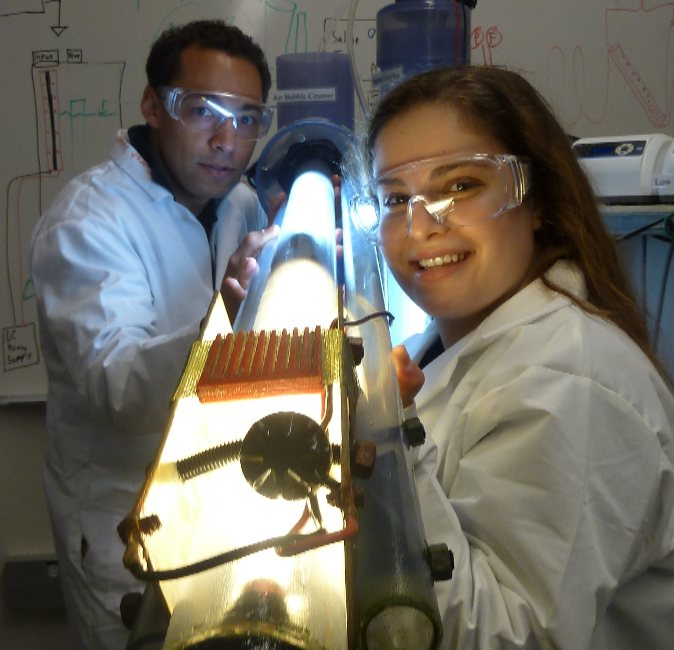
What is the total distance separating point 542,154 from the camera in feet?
3.25

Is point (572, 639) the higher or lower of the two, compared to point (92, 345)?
lower

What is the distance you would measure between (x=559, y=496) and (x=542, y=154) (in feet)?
1.96

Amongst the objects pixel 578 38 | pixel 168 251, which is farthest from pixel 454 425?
pixel 578 38

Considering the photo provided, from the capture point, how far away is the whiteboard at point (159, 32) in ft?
6.59

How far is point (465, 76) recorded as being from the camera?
39.2 inches

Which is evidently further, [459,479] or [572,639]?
[459,479]

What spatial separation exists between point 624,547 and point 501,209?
51 cm

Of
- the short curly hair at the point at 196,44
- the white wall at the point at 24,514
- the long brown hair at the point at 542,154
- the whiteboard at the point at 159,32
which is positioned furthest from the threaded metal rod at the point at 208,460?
the white wall at the point at 24,514

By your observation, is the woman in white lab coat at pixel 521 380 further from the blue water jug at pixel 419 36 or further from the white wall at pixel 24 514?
the white wall at pixel 24 514

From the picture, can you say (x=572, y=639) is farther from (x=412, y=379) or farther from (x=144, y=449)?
(x=144, y=449)

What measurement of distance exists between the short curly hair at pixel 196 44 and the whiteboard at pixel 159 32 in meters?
0.49

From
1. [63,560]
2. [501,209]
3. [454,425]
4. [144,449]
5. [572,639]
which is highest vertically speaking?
[501,209]

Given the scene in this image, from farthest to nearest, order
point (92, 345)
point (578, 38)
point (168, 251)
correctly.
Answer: point (578, 38) → point (168, 251) → point (92, 345)

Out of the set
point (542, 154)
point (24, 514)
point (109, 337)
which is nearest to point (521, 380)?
point (542, 154)
